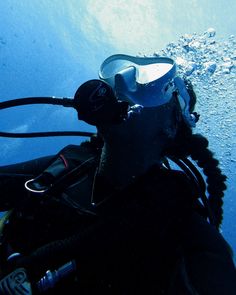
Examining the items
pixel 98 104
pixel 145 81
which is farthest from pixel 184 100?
pixel 98 104

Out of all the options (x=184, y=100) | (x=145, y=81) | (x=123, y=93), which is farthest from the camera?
(x=184, y=100)

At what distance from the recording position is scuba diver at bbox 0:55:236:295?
1.64 meters

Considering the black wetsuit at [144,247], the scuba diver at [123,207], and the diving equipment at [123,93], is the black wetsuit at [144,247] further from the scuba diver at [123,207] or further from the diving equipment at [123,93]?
the diving equipment at [123,93]

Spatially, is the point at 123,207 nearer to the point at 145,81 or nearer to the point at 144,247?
the point at 144,247

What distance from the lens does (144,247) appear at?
1.79m

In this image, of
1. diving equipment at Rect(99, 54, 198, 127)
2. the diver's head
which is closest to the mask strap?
diving equipment at Rect(99, 54, 198, 127)

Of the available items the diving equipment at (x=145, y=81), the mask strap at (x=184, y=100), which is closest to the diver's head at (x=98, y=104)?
the diving equipment at (x=145, y=81)

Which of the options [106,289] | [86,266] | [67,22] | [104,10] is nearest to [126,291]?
[106,289]

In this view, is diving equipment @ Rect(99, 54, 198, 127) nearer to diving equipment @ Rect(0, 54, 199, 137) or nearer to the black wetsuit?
diving equipment @ Rect(0, 54, 199, 137)

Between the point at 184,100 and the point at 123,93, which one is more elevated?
the point at 123,93

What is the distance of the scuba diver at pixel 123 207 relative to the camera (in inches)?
64.6

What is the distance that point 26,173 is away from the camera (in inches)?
110

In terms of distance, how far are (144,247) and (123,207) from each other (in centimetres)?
24

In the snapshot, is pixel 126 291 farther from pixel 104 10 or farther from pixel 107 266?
pixel 104 10
